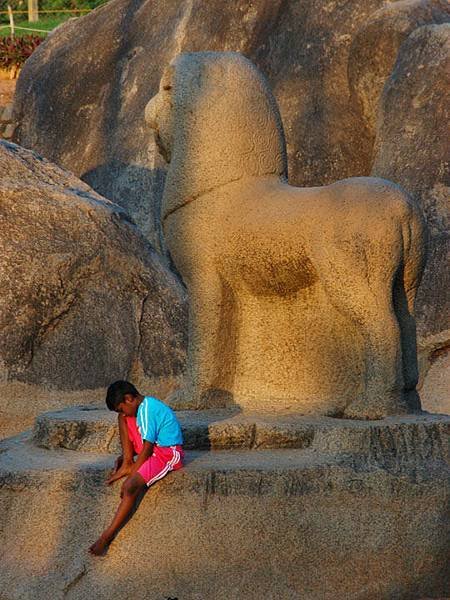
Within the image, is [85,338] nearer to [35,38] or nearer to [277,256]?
[277,256]

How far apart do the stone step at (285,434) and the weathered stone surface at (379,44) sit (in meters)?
8.04

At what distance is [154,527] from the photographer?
576 cm

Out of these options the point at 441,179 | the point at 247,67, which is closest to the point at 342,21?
the point at 441,179

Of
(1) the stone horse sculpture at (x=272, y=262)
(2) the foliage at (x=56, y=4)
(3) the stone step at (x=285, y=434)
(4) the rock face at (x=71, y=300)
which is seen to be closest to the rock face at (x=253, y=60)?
(4) the rock face at (x=71, y=300)

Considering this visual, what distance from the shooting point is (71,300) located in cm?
975

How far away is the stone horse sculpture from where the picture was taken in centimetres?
633

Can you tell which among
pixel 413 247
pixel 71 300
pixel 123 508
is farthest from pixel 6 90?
pixel 123 508

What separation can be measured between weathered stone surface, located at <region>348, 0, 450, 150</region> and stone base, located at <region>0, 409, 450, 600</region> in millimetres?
8339

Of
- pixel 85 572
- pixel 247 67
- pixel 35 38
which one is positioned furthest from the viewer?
pixel 35 38

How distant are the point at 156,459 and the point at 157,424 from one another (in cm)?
15

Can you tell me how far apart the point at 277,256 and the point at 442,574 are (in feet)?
5.45

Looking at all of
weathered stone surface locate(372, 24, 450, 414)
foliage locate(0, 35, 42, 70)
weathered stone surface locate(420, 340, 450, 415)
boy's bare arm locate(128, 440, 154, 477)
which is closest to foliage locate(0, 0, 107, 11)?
foliage locate(0, 35, 42, 70)

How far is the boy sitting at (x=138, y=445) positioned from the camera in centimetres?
568

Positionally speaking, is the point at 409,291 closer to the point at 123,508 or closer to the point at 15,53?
the point at 123,508
